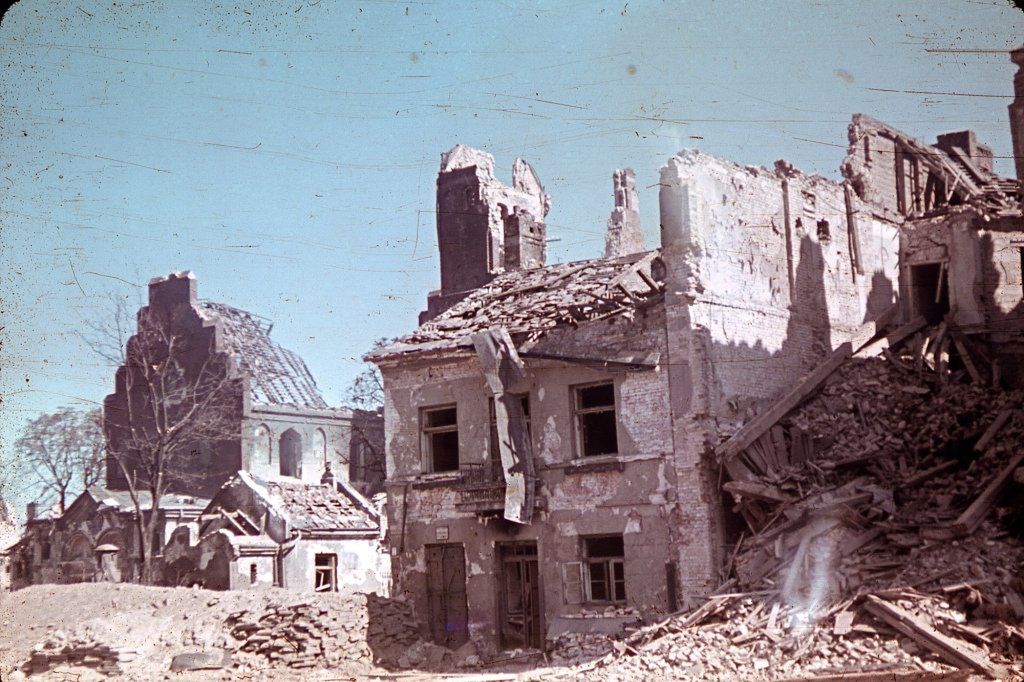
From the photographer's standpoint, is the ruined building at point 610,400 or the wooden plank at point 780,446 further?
the ruined building at point 610,400

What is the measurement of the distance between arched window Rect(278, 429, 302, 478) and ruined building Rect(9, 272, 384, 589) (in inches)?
1.8

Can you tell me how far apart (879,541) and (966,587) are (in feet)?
7.22

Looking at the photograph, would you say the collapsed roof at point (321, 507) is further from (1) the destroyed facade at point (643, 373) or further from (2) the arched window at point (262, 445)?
(1) the destroyed facade at point (643, 373)

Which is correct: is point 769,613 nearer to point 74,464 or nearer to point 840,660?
point 840,660

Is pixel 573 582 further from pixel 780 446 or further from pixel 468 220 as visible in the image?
pixel 468 220

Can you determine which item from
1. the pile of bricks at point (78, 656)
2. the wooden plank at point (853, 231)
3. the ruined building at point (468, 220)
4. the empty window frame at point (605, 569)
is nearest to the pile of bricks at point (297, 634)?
the pile of bricks at point (78, 656)

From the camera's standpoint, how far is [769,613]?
16.3 meters

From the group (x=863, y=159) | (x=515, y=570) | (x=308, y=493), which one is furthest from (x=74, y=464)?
(x=863, y=159)

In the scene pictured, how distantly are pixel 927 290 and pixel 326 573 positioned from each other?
1934 centimetres

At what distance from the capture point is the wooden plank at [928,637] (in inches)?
527

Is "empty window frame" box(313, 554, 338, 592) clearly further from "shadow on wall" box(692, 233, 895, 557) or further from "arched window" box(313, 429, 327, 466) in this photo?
"shadow on wall" box(692, 233, 895, 557)

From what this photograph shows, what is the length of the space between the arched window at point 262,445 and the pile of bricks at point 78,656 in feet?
82.3

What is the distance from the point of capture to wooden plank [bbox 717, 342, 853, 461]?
64.0ft

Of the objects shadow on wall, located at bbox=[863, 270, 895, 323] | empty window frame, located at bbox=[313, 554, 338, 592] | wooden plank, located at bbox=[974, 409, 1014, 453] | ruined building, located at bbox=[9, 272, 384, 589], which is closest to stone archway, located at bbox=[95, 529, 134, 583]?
ruined building, located at bbox=[9, 272, 384, 589]
